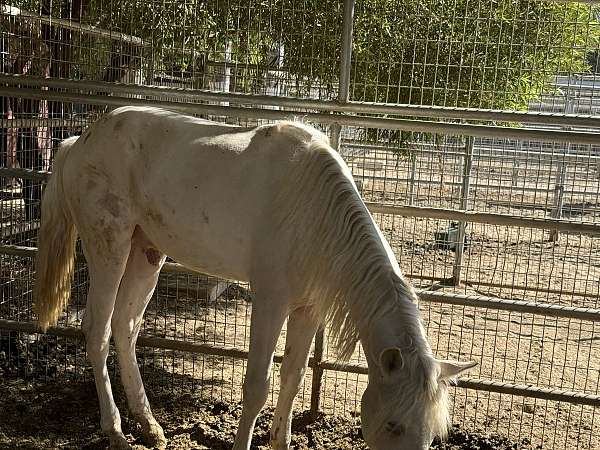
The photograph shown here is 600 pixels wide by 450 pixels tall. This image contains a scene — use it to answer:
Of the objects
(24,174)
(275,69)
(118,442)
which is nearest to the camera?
(118,442)

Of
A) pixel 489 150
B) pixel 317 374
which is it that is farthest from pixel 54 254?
pixel 489 150

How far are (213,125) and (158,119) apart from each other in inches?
12.6

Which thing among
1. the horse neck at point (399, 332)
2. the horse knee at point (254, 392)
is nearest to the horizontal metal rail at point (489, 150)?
the horse neck at point (399, 332)

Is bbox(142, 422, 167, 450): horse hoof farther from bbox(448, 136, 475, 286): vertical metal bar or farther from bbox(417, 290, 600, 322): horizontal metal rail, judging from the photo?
bbox(448, 136, 475, 286): vertical metal bar

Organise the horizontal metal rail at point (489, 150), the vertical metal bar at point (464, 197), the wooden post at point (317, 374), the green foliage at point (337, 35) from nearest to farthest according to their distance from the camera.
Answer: the wooden post at point (317, 374) < the green foliage at point (337, 35) < the horizontal metal rail at point (489, 150) < the vertical metal bar at point (464, 197)

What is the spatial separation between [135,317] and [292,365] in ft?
3.36

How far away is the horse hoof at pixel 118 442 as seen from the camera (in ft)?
11.7

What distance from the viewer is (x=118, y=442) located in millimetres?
3584

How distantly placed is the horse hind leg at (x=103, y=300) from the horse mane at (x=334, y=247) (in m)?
1.01

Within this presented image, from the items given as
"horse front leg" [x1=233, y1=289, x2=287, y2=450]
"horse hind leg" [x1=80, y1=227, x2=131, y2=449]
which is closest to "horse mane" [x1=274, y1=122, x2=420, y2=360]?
"horse front leg" [x1=233, y1=289, x2=287, y2=450]

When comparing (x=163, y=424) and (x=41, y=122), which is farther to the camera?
(x=41, y=122)

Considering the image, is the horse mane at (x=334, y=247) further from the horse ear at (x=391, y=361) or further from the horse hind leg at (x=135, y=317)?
the horse hind leg at (x=135, y=317)

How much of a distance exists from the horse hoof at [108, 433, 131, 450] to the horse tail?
788 millimetres

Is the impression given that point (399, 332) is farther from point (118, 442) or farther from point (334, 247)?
point (118, 442)
